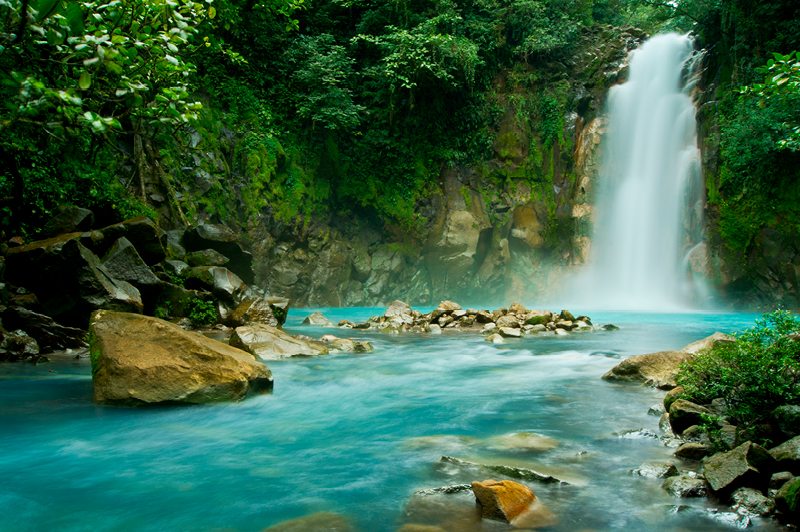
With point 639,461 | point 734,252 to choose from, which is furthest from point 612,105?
point 639,461

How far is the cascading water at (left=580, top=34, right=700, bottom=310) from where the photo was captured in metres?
19.4

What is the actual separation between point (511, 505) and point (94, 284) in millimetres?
6766

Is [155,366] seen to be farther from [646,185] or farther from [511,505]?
[646,185]

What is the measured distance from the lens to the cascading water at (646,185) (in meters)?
19.4

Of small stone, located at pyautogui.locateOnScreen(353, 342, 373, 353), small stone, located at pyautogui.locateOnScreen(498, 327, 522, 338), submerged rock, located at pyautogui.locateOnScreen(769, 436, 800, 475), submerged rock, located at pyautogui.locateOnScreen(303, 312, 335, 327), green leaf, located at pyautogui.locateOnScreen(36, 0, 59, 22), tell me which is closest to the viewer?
green leaf, located at pyautogui.locateOnScreen(36, 0, 59, 22)

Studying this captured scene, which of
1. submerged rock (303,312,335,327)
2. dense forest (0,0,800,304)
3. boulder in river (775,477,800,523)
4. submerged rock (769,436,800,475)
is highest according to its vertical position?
dense forest (0,0,800,304)

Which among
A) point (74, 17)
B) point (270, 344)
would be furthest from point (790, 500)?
point (270, 344)

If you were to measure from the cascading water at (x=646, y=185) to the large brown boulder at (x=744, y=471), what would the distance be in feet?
60.6

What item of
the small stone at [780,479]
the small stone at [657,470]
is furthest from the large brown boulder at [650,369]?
the small stone at [780,479]

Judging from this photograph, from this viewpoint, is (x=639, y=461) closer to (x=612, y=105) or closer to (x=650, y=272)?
(x=650, y=272)

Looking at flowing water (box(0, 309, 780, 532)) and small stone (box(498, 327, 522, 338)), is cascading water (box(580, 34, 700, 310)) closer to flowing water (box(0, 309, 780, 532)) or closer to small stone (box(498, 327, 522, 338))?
small stone (box(498, 327, 522, 338))

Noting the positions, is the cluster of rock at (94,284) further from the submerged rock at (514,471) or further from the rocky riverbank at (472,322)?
the submerged rock at (514,471)

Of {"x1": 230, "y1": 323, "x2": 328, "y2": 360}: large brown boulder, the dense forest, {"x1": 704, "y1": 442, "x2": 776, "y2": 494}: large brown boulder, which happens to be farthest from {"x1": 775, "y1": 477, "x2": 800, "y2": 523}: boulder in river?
the dense forest

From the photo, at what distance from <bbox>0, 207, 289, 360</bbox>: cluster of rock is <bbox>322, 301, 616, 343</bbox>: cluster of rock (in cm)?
320
